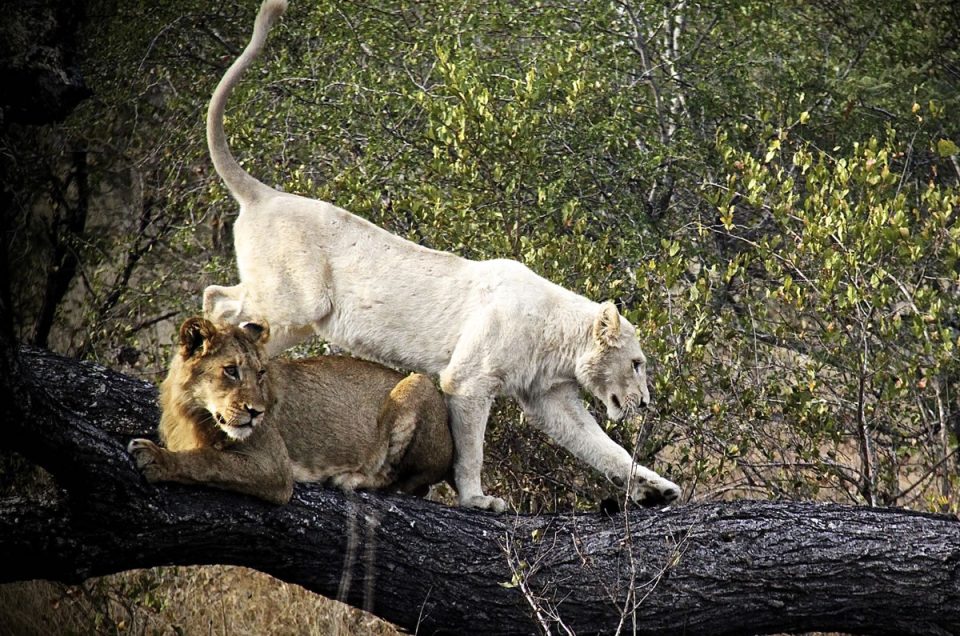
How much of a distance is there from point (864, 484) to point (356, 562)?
8.84 ft

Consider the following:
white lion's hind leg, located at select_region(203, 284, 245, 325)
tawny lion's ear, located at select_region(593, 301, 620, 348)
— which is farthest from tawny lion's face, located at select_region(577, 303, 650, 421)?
white lion's hind leg, located at select_region(203, 284, 245, 325)

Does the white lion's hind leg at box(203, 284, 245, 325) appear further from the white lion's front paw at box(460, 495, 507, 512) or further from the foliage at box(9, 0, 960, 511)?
the white lion's front paw at box(460, 495, 507, 512)

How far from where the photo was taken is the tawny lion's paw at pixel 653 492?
5.71 m

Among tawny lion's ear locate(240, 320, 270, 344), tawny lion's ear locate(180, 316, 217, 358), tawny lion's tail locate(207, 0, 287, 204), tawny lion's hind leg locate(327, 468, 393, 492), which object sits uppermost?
tawny lion's tail locate(207, 0, 287, 204)

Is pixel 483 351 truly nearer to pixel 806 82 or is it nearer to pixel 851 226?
pixel 851 226

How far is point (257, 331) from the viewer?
474 centimetres

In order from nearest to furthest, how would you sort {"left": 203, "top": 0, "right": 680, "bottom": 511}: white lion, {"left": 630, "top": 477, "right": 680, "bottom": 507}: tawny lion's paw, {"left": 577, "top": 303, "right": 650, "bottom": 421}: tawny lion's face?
1. {"left": 630, "top": 477, "right": 680, "bottom": 507}: tawny lion's paw
2. {"left": 203, "top": 0, "right": 680, "bottom": 511}: white lion
3. {"left": 577, "top": 303, "right": 650, "bottom": 421}: tawny lion's face

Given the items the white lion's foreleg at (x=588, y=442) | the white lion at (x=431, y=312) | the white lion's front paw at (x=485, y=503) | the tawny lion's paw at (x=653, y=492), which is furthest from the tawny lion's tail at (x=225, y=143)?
the tawny lion's paw at (x=653, y=492)

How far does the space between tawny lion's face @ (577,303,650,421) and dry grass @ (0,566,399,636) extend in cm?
161

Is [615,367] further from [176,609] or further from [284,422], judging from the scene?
[176,609]

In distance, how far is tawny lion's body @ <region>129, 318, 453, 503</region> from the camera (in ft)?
14.6

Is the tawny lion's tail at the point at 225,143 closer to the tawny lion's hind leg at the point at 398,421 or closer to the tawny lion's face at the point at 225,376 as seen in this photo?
the tawny lion's hind leg at the point at 398,421

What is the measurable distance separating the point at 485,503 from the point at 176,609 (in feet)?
6.66

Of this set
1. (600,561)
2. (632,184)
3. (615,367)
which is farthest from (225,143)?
(632,184)
